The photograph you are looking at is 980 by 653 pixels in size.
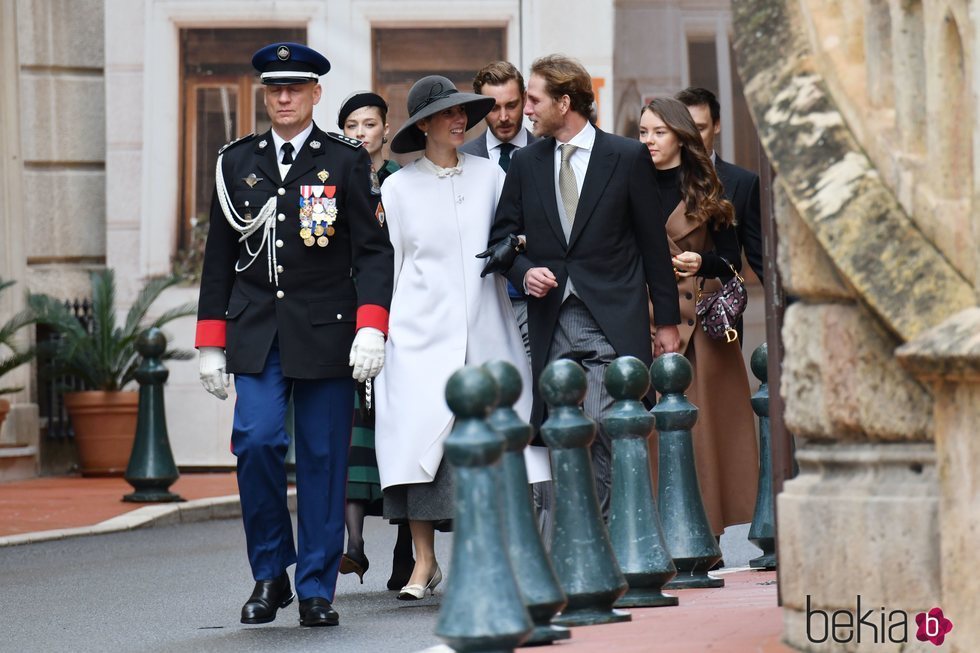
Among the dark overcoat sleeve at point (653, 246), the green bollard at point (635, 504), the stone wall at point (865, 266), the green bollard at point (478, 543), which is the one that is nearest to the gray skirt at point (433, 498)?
the dark overcoat sleeve at point (653, 246)

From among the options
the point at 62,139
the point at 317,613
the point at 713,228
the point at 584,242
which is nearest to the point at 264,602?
the point at 317,613

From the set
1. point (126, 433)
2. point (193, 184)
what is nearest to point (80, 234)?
point (193, 184)

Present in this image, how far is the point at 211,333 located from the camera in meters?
7.09

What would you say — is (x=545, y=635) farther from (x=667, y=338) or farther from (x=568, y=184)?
(x=568, y=184)

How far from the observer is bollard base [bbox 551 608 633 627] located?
212 inches

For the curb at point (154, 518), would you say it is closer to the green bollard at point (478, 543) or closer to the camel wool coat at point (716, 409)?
the camel wool coat at point (716, 409)

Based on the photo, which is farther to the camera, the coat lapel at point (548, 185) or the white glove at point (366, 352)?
the coat lapel at point (548, 185)

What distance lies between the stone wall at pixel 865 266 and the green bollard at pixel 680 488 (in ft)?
6.55

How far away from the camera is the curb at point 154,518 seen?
35.8 ft

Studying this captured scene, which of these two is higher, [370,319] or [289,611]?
[370,319]

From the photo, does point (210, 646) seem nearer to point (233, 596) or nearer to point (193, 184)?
point (233, 596)

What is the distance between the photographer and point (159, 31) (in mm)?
16688

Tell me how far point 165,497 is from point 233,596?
4.89m

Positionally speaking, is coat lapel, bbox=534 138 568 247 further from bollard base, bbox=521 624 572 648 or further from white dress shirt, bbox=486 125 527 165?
bollard base, bbox=521 624 572 648
